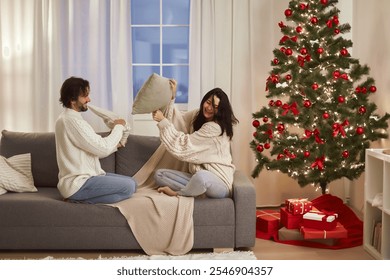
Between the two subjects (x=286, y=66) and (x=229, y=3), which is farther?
(x=229, y=3)

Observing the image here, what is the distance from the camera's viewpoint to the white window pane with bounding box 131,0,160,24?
557 centimetres

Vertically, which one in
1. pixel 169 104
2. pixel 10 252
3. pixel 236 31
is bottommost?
pixel 10 252

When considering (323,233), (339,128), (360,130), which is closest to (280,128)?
(339,128)

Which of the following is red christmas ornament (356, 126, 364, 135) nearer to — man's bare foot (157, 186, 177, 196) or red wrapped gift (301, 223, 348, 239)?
red wrapped gift (301, 223, 348, 239)

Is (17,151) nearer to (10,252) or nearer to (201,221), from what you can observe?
(10,252)

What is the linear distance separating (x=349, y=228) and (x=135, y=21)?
8.70ft

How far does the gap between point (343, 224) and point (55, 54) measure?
2818mm

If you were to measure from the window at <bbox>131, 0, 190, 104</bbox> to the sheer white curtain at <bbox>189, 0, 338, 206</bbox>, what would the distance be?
0.85 ft

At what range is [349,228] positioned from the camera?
4.51m

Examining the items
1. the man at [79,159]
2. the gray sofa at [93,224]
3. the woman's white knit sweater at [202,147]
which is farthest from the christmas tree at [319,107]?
the man at [79,159]

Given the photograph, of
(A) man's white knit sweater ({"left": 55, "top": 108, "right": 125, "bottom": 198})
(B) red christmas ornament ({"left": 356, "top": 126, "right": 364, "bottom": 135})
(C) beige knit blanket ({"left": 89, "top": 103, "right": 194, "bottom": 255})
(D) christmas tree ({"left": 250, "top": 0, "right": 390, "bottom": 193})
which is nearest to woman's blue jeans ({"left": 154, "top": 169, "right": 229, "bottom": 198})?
(C) beige knit blanket ({"left": 89, "top": 103, "right": 194, "bottom": 255})

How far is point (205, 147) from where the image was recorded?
164 inches
